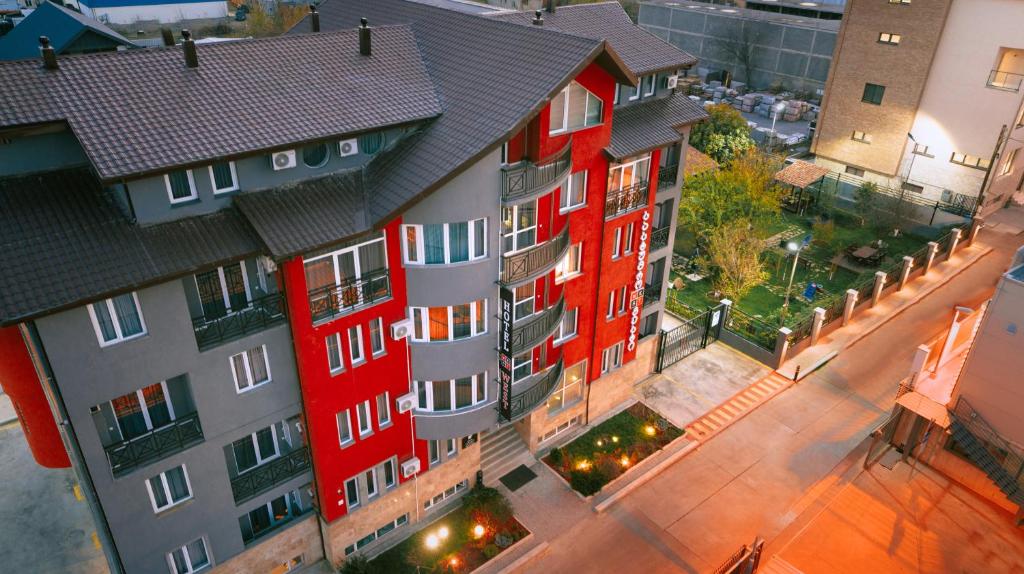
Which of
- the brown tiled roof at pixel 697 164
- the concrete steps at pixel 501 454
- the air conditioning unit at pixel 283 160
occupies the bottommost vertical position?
the concrete steps at pixel 501 454

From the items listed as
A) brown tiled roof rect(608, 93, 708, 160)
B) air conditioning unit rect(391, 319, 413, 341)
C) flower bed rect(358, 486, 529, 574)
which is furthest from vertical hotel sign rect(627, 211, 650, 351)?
air conditioning unit rect(391, 319, 413, 341)

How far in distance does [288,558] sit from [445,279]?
11.8m

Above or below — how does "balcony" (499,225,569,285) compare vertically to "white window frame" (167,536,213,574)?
above

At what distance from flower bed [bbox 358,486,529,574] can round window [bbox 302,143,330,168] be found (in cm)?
1453

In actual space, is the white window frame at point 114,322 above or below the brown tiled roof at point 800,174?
above

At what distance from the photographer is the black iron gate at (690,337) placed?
35.9 meters

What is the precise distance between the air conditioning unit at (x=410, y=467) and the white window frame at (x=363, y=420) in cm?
218

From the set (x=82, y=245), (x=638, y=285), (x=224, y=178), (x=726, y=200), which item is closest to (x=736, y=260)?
(x=726, y=200)

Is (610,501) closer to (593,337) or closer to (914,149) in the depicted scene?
(593,337)

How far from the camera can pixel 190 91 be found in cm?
1888

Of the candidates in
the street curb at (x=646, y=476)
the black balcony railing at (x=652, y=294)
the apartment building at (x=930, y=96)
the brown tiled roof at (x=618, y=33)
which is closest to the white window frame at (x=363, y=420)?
the street curb at (x=646, y=476)

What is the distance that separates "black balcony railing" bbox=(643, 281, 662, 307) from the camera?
3284 cm

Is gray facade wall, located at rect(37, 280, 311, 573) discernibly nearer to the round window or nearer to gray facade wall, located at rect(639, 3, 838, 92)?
the round window

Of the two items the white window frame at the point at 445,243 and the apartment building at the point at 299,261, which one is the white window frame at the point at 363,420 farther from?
the white window frame at the point at 445,243
